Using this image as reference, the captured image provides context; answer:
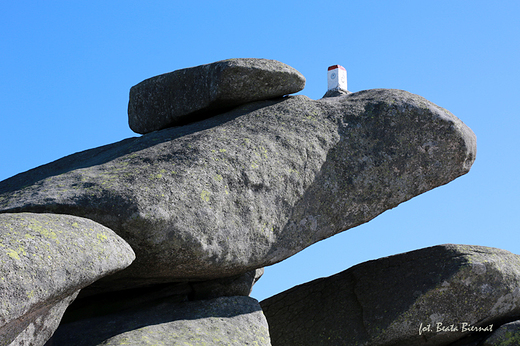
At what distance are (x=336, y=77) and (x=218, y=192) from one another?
48.8 ft

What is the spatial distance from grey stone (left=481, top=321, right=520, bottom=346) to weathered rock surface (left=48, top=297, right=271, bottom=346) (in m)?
4.32

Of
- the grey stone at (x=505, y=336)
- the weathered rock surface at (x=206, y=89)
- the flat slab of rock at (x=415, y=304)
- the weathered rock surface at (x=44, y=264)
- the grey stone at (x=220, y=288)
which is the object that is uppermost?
the weathered rock surface at (x=206, y=89)

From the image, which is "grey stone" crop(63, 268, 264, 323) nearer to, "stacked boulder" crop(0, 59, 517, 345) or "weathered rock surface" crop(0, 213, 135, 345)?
"stacked boulder" crop(0, 59, 517, 345)

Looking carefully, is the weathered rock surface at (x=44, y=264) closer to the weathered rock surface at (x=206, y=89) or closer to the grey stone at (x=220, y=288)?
the grey stone at (x=220, y=288)

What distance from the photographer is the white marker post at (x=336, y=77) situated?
2075 cm

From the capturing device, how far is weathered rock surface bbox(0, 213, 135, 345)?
4.66 metres

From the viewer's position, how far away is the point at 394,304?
30.7 ft

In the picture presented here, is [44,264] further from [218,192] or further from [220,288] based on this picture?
[220,288]

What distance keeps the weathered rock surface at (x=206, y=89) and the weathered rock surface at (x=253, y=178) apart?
31 centimetres

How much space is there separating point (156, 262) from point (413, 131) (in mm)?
4917

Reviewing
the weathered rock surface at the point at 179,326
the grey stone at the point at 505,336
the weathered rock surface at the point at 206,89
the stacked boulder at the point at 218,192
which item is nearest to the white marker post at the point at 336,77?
the weathered rock surface at the point at 206,89

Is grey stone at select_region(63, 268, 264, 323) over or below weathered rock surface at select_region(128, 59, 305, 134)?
below

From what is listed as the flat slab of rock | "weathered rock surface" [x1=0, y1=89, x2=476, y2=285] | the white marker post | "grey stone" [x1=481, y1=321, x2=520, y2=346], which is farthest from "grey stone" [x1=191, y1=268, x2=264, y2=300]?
the white marker post

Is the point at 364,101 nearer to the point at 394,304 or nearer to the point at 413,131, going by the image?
the point at 413,131
